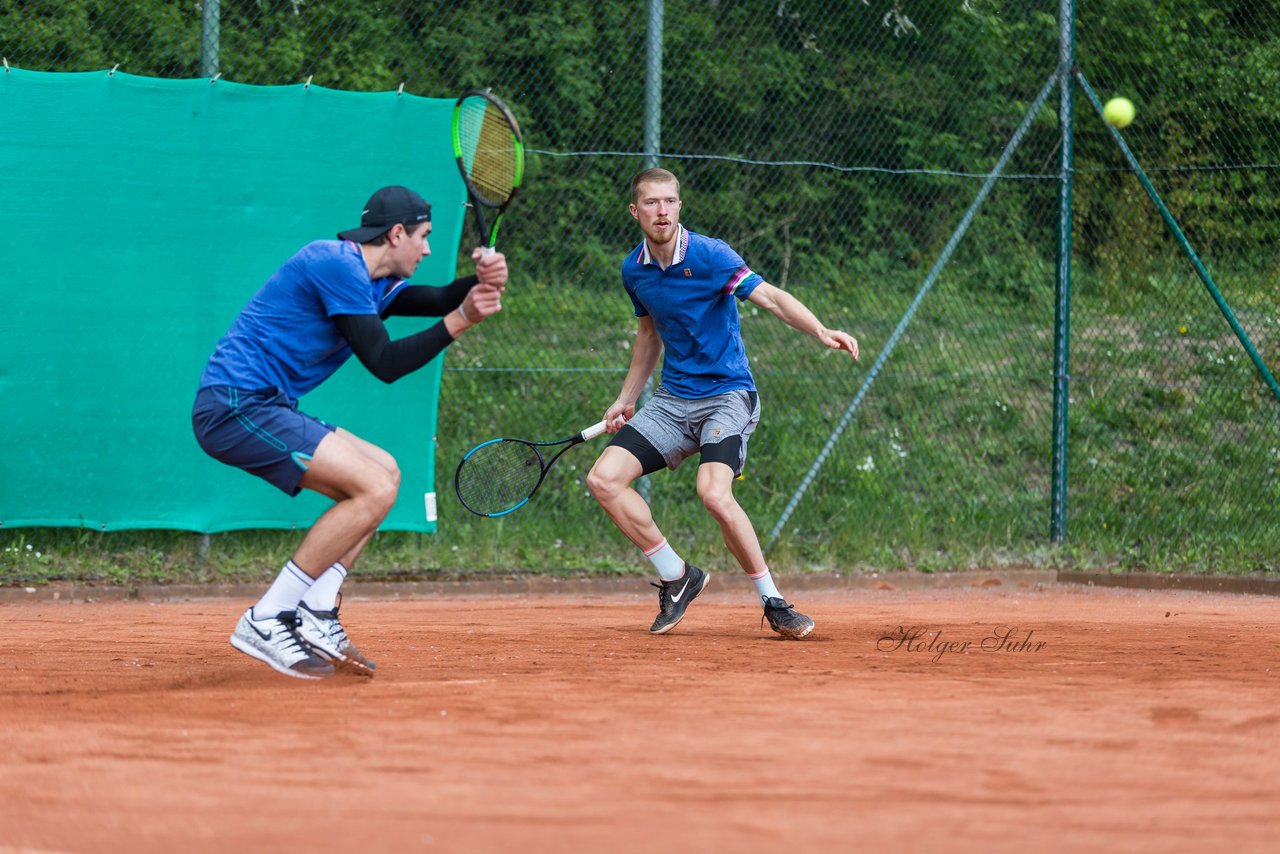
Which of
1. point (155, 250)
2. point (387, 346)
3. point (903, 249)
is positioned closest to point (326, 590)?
point (387, 346)

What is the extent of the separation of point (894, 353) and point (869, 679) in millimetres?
5117

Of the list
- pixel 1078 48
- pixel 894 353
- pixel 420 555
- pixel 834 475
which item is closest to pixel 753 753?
pixel 420 555

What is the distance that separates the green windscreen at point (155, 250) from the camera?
755cm

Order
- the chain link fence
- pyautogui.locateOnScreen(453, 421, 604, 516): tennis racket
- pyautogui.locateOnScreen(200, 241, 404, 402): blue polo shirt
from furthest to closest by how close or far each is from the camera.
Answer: the chain link fence
pyautogui.locateOnScreen(453, 421, 604, 516): tennis racket
pyautogui.locateOnScreen(200, 241, 404, 402): blue polo shirt

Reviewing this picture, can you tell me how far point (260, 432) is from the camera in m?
4.91

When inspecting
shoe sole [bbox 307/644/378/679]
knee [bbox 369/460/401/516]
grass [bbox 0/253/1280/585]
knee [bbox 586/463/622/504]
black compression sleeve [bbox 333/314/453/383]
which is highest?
black compression sleeve [bbox 333/314/453/383]

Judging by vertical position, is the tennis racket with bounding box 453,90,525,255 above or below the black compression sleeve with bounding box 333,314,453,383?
above

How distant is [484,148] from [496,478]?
196cm

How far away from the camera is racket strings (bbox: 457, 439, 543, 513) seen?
6.95m

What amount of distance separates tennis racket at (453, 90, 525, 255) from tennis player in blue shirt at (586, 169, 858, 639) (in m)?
0.86

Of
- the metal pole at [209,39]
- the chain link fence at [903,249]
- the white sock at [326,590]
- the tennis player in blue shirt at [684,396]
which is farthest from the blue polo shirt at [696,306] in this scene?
the metal pole at [209,39]

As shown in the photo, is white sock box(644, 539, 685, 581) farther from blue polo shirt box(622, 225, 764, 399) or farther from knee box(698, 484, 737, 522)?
blue polo shirt box(622, 225, 764, 399)

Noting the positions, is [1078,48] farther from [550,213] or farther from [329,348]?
[329,348]

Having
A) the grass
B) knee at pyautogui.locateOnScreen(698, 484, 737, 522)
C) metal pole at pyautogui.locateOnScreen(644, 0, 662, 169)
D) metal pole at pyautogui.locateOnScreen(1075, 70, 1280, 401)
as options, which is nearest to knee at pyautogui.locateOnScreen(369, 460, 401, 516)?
knee at pyautogui.locateOnScreen(698, 484, 737, 522)
